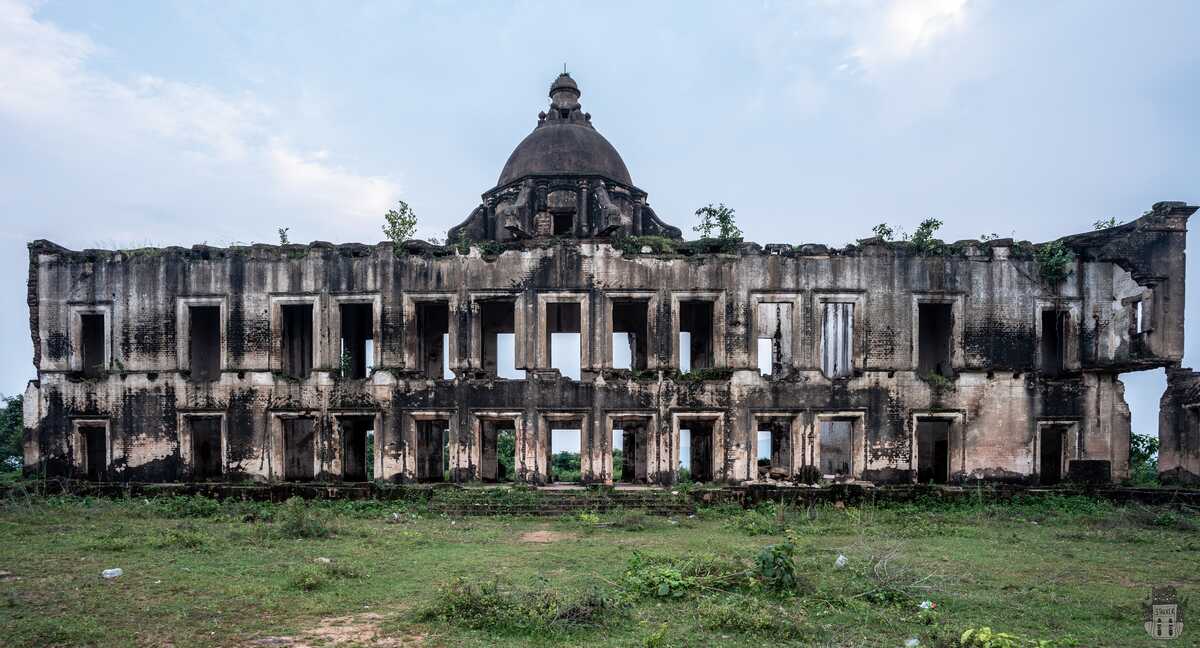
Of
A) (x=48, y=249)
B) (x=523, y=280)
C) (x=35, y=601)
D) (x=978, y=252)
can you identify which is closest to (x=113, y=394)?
(x=48, y=249)

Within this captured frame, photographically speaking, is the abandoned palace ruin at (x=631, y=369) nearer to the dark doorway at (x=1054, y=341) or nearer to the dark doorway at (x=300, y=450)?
the dark doorway at (x=1054, y=341)

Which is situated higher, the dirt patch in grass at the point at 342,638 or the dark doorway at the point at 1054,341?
the dark doorway at the point at 1054,341

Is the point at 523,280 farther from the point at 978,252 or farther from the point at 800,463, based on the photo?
the point at 978,252

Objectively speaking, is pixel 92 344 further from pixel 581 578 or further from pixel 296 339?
pixel 581 578

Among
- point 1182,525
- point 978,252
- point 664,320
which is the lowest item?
point 1182,525

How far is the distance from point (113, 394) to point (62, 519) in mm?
5572

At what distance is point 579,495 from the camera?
17250 millimetres

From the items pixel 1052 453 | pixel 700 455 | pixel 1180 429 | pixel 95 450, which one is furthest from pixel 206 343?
pixel 1180 429

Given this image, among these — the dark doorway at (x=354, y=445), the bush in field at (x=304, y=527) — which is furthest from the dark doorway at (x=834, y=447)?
the bush in field at (x=304, y=527)

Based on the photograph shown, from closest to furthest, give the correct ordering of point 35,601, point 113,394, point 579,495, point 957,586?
1. point 35,601
2. point 957,586
3. point 579,495
4. point 113,394

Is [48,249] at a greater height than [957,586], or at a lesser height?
greater

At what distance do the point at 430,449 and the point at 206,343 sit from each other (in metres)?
7.61

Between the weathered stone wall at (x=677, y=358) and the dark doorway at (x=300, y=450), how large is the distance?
155 cm

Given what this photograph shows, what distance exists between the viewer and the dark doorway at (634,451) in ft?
63.9
